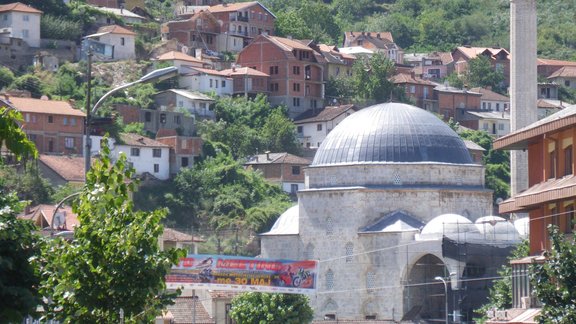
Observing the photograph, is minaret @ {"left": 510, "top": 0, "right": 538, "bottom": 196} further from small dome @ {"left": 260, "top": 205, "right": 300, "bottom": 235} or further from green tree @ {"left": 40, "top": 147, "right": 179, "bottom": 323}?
green tree @ {"left": 40, "top": 147, "right": 179, "bottom": 323}

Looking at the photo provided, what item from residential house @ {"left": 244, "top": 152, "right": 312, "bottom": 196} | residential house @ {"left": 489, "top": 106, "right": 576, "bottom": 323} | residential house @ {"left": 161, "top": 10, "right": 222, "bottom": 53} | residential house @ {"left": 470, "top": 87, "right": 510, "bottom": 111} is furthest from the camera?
residential house @ {"left": 470, "top": 87, "right": 510, "bottom": 111}

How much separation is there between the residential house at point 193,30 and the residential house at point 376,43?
18.8 metres

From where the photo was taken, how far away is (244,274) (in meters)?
48.8

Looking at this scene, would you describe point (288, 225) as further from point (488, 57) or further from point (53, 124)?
point (488, 57)

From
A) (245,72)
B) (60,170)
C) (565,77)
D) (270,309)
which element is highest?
(565,77)

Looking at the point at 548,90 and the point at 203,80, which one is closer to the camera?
the point at 203,80

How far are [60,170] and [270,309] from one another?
3302cm

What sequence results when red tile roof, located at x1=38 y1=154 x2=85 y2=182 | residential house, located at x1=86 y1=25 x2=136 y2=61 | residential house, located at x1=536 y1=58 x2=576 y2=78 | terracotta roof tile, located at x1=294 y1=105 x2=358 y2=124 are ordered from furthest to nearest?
1. residential house, located at x1=536 y1=58 x2=576 y2=78
2. residential house, located at x1=86 y1=25 x2=136 y2=61
3. terracotta roof tile, located at x1=294 y1=105 x2=358 y2=124
4. red tile roof, located at x1=38 y1=154 x2=85 y2=182

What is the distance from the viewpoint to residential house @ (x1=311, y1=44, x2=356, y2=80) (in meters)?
114

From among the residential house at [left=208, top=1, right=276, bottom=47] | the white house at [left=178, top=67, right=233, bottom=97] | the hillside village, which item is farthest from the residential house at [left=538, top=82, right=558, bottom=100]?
the white house at [left=178, top=67, right=233, bottom=97]

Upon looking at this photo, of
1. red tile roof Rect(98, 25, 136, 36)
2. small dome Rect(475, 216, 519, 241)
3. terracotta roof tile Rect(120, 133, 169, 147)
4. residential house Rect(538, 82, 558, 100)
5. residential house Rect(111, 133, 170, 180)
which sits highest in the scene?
red tile roof Rect(98, 25, 136, 36)

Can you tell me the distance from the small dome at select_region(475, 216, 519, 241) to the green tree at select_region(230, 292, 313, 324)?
10477 mm

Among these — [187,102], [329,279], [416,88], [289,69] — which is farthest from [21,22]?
[329,279]

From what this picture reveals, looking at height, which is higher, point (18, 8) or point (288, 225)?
point (18, 8)
